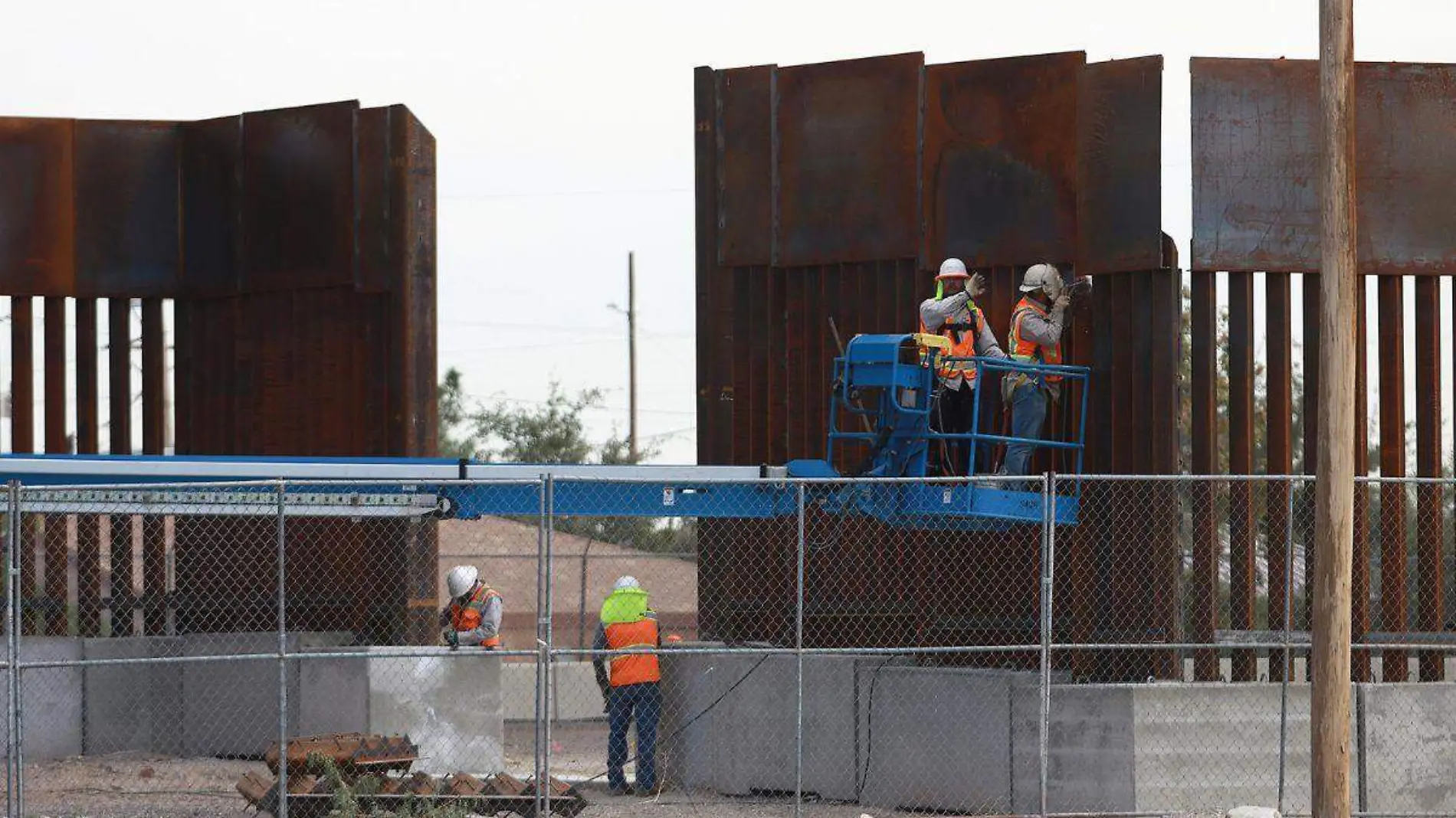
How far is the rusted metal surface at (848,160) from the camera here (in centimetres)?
1775

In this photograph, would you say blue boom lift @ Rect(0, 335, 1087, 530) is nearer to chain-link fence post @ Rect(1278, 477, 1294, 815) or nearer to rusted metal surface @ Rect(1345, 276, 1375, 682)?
chain-link fence post @ Rect(1278, 477, 1294, 815)

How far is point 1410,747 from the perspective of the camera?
1606 centimetres

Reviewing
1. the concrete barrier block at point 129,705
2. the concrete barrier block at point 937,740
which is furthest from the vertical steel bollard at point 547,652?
the concrete barrier block at point 129,705

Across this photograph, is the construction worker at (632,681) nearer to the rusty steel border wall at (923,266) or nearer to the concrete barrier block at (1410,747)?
the rusty steel border wall at (923,266)

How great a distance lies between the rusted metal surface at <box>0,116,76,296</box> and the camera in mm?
20828

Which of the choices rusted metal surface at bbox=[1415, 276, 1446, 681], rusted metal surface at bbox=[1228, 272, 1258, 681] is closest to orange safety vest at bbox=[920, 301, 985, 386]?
rusted metal surface at bbox=[1228, 272, 1258, 681]

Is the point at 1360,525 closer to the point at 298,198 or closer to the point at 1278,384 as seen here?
the point at 1278,384

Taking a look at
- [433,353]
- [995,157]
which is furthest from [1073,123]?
[433,353]

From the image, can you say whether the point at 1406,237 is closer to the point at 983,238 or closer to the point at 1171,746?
the point at 983,238

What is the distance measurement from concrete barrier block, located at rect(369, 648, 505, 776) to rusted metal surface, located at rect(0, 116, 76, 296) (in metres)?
5.90

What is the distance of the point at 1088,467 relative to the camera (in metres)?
17.0

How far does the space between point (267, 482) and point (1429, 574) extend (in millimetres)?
9618

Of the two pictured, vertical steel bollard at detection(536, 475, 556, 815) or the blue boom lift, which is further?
the blue boom lift

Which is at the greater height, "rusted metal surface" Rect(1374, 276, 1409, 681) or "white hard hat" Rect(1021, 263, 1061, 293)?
"white hard hat" Rect(1021, 263, 1061, 293)
